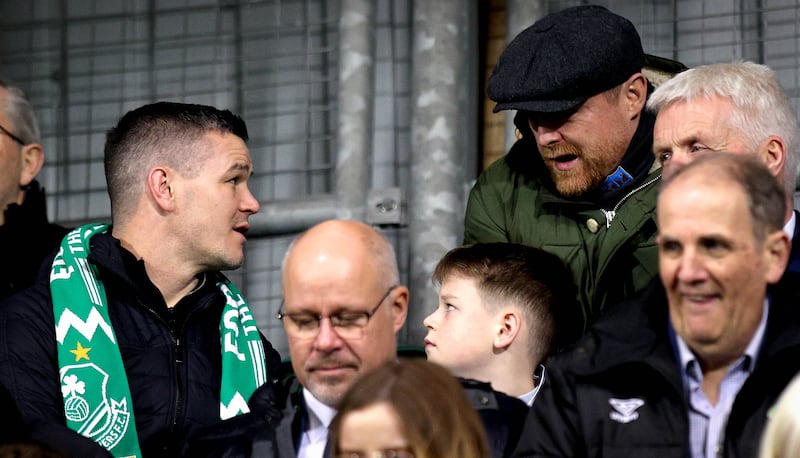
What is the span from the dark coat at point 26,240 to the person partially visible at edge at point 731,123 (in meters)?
2.31

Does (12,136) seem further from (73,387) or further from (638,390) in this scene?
(638,390)

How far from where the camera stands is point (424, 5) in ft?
20.9

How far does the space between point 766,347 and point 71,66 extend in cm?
417

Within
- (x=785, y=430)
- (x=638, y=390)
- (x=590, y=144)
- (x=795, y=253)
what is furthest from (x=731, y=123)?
(x=785, y=430)

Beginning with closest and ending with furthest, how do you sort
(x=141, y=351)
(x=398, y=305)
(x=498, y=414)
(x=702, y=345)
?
(x=702, y=345)
(x=498, y=414)
(x=398, y=305)
(x=141, y=351)

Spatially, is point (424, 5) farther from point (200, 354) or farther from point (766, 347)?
point (766, 347)

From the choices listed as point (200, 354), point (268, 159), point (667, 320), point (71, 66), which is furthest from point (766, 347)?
point (71, 66)

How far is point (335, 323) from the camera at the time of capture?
425 cm

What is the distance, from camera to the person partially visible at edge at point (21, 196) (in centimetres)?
571

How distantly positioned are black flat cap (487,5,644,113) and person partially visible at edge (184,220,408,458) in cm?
82

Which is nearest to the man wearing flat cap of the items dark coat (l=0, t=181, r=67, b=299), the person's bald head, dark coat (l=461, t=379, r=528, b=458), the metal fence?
dark coat (l=461, t=379, r=528, b=458)

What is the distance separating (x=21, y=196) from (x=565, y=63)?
213cm

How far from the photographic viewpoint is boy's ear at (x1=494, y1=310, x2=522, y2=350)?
482cm

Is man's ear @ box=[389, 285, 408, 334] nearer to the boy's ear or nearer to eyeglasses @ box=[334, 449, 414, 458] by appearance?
the boy's ear
